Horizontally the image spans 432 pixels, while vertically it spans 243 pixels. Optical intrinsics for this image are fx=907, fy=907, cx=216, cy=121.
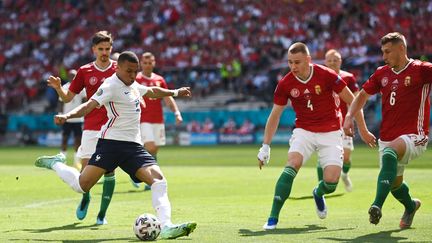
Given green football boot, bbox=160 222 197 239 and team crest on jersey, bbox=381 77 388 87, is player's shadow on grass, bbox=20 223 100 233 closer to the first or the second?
green football boot, bbox=160 222 197 239

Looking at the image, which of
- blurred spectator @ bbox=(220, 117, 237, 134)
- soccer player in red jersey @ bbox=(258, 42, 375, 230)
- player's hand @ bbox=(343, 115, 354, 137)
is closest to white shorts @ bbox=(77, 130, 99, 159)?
soccer player in red jersey @ bbox=(258, 42, 375, 230)

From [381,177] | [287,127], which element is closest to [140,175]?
[381,177]

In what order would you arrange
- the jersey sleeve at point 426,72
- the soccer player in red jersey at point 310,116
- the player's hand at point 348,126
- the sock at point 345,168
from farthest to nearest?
the sock at point 345,168, the soccer player in red jersey at point 310,116, the player's hand at point 348,126, the jersey sleeve at point 426,72

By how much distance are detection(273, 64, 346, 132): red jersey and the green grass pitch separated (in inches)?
53.8

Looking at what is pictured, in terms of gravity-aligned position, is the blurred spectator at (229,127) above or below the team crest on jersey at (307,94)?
below

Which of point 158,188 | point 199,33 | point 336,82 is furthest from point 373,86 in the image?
point 199,33

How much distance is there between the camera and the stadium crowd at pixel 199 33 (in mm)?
41344

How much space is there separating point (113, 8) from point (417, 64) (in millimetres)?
40968

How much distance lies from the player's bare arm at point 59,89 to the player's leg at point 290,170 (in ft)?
10.4

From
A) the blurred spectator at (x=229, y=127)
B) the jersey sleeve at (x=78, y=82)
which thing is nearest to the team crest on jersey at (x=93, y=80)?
the jersey sleeve at (x=78, y=82)

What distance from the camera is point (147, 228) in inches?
408

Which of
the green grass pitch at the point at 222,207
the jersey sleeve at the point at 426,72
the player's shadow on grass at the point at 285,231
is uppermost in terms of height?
the jersey sleeve at the point at 426,72

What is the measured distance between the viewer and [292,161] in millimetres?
12070

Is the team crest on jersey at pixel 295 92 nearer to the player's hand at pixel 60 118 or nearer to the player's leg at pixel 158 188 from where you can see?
the player's leg at pixel 158 188
